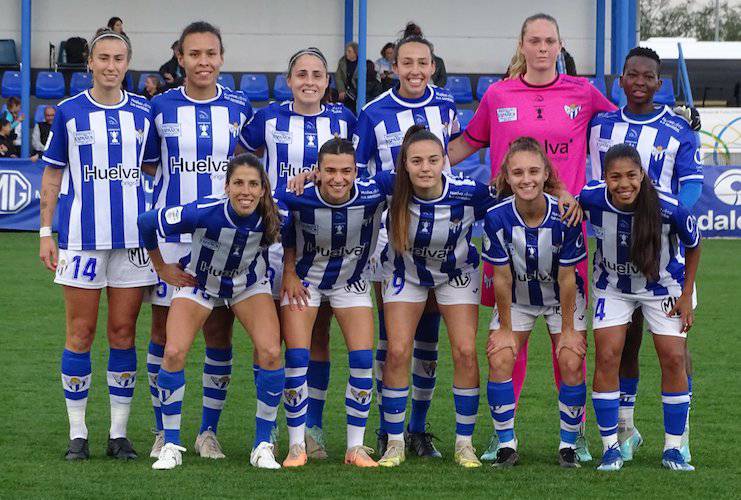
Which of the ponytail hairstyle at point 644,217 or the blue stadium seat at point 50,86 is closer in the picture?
the ponytail hairstyle at point 644,217

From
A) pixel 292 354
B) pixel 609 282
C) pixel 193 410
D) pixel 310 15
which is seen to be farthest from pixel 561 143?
pixel 310 15

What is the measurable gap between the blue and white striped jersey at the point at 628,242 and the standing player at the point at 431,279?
19.5 inches

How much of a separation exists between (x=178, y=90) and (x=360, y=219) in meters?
1.07

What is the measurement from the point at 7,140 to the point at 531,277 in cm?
1369

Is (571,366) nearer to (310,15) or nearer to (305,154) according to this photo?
(305,154)

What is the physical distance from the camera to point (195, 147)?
19.6 feet

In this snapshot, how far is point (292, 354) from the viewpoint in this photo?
5.81 meters

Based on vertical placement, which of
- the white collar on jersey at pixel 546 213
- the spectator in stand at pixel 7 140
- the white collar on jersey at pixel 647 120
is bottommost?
the white collar on jersey at pixel 546 213

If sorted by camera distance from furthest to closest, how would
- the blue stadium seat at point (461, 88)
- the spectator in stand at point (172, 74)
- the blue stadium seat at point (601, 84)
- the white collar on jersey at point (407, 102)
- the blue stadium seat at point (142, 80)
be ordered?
the blue stadium seat at point (461, 88), the blue stadium seat at point (601, 84), the blue stadium seat at point (142, 80), the spectator in stand at point (172, 74), the white collar on jersey at point (407, 102)

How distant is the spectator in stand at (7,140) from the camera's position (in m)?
17.7

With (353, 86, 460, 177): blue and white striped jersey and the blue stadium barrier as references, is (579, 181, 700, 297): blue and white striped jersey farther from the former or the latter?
the blue stadium barrier

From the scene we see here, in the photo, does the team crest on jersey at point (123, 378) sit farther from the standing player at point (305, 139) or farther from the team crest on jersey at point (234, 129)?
the team crest on jersey at point (234, 129)

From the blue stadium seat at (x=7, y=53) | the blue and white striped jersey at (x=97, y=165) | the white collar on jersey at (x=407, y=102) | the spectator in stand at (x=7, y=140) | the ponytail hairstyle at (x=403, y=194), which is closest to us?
the ponytail hairstyle at (x=403, y=194)

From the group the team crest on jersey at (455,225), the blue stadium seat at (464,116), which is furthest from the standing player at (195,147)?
the blue stadium seat at (464,116)
